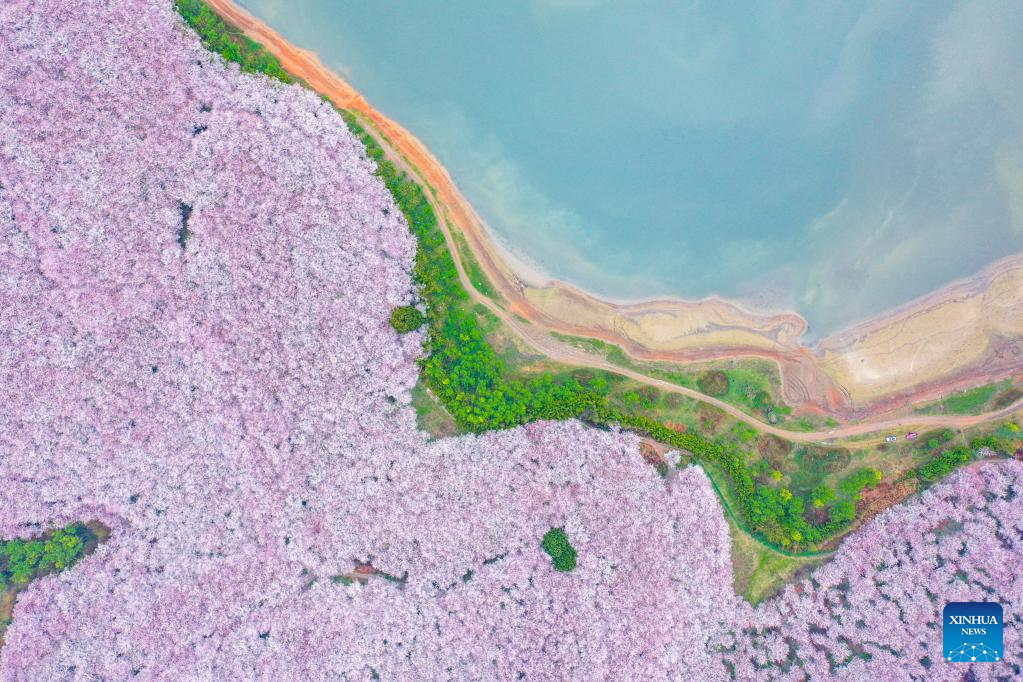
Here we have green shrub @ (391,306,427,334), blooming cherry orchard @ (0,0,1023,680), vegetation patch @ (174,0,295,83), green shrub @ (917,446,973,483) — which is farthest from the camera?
green shrub @ (917,446,973,483)

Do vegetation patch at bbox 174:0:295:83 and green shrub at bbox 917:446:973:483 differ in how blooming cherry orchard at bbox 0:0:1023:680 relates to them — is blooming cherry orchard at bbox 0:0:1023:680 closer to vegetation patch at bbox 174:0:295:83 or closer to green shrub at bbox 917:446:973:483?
vegetation patch at bbox 174:0:295:83

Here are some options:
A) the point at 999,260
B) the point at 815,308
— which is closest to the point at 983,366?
the point at 999,260

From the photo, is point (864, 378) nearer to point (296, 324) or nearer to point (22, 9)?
point (296, 324)

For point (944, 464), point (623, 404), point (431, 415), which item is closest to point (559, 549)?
point (623, 404)

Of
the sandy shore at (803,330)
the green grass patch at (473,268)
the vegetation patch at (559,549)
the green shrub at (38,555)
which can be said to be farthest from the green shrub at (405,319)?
the green shrub at (38,555)

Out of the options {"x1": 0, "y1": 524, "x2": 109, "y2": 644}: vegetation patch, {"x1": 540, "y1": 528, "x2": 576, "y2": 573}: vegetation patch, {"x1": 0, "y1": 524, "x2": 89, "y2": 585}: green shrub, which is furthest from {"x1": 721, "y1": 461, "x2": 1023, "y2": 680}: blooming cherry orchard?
{"x1": 0, "y1": 524, "x2": 89, "y2": 585}: green shrub

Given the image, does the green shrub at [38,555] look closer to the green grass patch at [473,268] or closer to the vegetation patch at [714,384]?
the green grass patch at [473,268]

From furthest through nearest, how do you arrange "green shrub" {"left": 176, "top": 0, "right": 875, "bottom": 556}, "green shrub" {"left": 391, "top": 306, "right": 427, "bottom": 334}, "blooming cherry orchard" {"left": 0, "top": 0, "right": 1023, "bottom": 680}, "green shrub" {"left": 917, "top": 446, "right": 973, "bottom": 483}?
"green shrub" {"left": 917, "top": 446, "right": 973, "bottom": 483}, "green shrub" {"left": 176, "top": 0, "right": 875, "bottom": 556}, "blooming cherry orchard" {"left": 0, "top": 0, "right": 1023, "bottom": 680}, "green shrub" {"left": 391, "top": 306, "right": 427, "bottom": 334}
